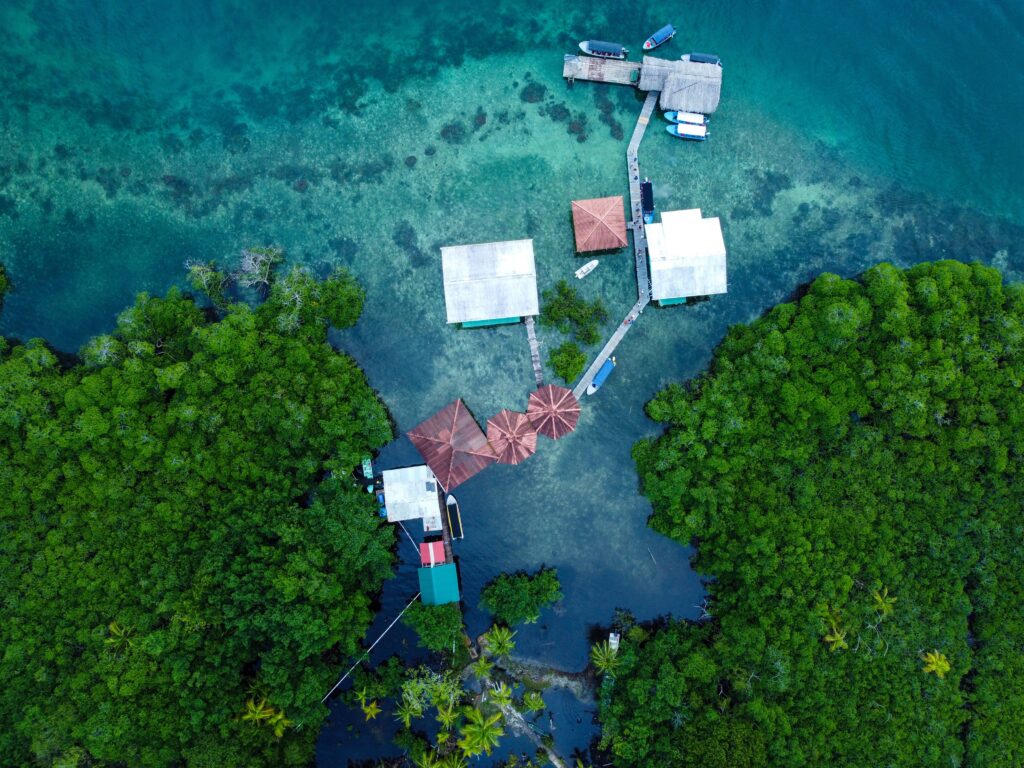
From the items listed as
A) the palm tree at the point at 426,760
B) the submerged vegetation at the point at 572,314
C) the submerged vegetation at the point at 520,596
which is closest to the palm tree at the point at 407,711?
the palm tree at the point at 426,760

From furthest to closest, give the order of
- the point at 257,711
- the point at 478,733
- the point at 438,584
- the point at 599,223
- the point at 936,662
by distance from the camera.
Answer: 1. the point at 599,223
2. the point at 438,584
3. the point at 936,662
4. the point at 478,733
5. the point at 257,711

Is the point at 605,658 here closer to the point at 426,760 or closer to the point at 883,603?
the point at 426,760

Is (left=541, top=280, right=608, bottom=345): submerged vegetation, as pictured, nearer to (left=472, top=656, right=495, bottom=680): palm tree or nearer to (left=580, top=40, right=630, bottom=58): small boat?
(left=580, top=40, right=630, bottom=58): small boat

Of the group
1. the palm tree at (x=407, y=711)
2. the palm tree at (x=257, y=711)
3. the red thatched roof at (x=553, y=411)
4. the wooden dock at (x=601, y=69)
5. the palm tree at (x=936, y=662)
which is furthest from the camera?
the wooden dock at (x=601, y=69)

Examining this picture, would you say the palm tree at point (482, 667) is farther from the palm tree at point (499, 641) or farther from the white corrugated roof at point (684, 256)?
the white corrugated roof at point (684, 256)

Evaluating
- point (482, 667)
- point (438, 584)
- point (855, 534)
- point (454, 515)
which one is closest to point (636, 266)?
point (454, 515)
